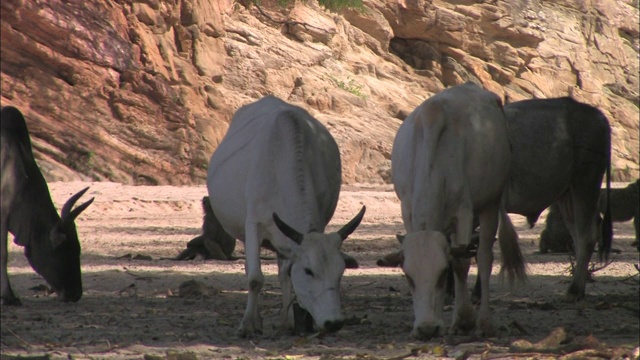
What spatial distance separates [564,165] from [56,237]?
16.7ft

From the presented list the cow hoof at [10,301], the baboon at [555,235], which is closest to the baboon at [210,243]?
the cow hoof at [10,301]

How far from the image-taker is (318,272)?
703 centimetres

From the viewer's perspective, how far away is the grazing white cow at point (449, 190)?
6.97 metres

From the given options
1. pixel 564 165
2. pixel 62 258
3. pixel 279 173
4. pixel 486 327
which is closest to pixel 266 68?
pixel 564 165

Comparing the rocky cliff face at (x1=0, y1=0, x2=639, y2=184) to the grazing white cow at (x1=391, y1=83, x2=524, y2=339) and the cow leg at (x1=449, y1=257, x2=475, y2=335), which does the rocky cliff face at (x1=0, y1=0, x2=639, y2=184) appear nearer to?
the grazing white cow at (x1=391, y1=83, x2=524, y2=339)

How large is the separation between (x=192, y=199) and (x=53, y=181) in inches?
113

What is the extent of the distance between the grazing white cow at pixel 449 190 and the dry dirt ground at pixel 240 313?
37cm

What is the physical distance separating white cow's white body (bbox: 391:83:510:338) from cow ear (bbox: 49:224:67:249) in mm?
3176

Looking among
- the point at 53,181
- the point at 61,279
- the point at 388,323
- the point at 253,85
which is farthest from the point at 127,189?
the point at 388,323

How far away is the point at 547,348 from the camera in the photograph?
6.62 meters

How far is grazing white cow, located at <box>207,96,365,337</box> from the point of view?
707 cm

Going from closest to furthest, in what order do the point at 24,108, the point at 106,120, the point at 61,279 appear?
the point at 61,279 < the point at 24,108 < the point at 106,120

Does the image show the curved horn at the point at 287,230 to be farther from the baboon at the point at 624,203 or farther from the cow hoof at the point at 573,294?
the baboon at the point at 624,203

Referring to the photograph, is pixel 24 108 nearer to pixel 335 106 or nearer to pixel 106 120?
pixel 106 120
